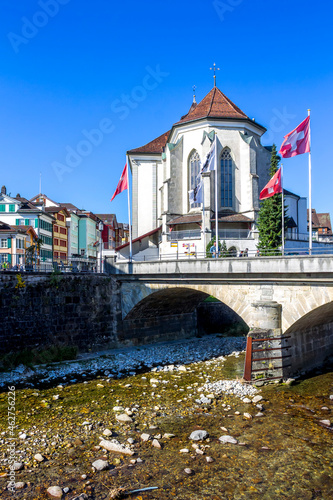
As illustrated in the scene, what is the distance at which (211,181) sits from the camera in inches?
1823

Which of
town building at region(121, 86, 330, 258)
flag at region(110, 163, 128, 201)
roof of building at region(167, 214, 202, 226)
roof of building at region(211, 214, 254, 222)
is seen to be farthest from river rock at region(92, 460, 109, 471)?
roof of building at region(211, 214, 254, 222)

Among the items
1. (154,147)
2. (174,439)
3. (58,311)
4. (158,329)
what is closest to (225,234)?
(158,329)

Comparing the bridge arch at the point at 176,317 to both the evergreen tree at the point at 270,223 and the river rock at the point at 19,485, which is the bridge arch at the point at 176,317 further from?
the river rock at the point at 19,485

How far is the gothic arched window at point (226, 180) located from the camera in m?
48.0

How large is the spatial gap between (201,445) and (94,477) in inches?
138

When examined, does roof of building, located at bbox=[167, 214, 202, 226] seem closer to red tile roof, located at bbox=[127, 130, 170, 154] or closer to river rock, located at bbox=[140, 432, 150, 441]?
red tile roof, located at bbox=[127, 130, 170, 154]

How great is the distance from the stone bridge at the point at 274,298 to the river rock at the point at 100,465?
9.26 m

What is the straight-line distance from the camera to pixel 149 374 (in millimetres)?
21516

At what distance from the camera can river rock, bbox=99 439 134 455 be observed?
11.9 metres

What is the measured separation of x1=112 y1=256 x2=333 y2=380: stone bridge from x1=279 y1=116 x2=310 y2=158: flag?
251 inches

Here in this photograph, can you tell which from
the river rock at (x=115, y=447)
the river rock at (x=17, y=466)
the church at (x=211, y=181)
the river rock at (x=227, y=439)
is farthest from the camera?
the church at (x=211, y=181)

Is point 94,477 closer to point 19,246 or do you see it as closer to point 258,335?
point 258,335

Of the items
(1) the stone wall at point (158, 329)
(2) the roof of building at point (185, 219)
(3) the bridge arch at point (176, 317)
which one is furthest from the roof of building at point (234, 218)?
(1) the stone wall at point (158, 329)

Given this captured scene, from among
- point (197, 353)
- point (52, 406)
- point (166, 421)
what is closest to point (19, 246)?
point (197, 353)
